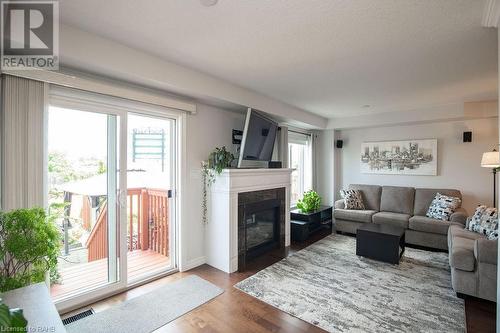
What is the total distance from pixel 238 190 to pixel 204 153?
705 millimetres

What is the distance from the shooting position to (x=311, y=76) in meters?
2.99

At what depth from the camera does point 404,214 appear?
4473 mm

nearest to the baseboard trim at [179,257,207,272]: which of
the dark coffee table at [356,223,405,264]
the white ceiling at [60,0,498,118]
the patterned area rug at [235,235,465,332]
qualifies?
the patterned area rug at [235,235,465,332]

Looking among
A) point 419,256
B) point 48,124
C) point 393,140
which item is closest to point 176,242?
point 48,124

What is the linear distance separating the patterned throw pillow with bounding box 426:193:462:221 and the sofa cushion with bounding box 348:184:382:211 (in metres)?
0.88

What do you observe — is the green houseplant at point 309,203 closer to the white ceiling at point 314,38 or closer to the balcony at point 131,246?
the white ceiling at point 314,38

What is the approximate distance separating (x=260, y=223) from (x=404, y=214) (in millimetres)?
2643

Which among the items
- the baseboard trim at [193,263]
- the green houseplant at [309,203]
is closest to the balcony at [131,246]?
the baseboard trim at [193,263]

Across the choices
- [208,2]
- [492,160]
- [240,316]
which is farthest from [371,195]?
[208,2]

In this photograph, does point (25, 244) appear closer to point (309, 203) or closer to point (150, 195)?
point (150, 195)

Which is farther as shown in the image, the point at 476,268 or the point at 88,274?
the point at 88,274

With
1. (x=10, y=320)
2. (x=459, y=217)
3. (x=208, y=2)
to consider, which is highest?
(x=208, y=2)

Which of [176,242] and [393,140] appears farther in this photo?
[393,140]

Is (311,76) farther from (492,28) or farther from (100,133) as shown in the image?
(100,133)
